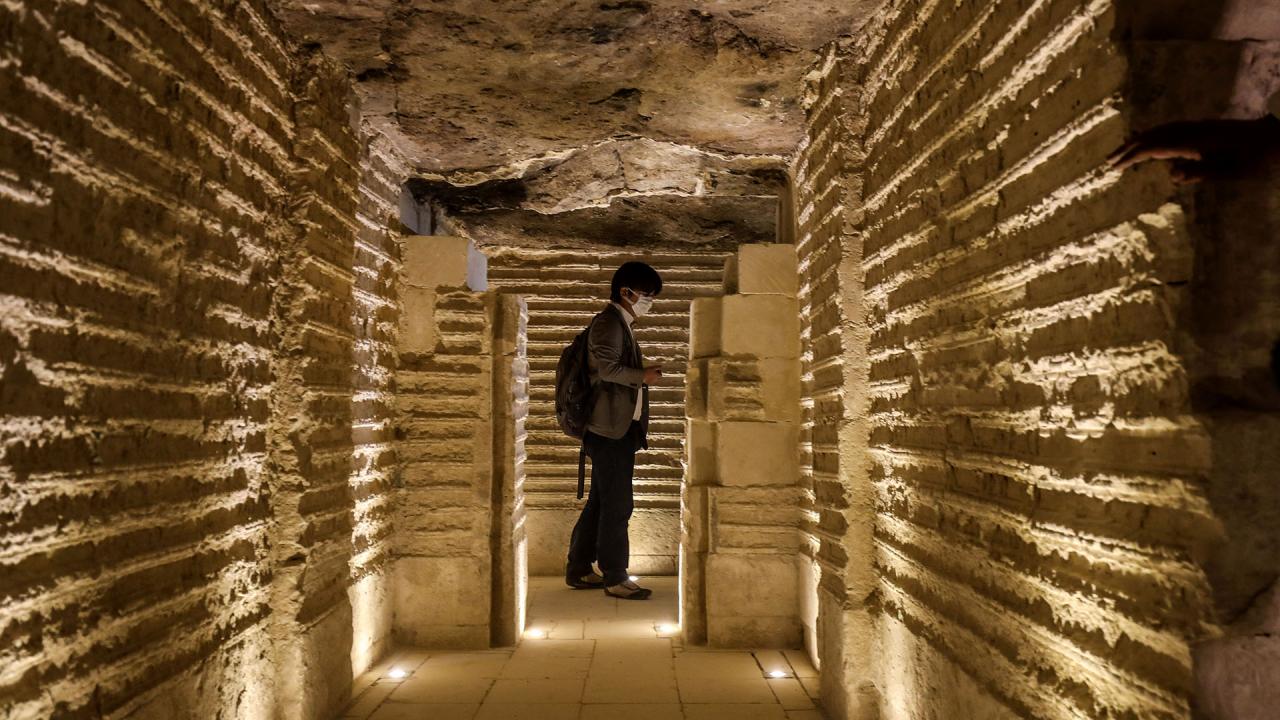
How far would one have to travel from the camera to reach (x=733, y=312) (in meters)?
4.97

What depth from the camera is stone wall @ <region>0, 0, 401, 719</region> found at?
202cm

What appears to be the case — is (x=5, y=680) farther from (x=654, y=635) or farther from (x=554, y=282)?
(x=554, y=282)

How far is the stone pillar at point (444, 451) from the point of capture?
4.95 meters

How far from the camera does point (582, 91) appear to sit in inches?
175

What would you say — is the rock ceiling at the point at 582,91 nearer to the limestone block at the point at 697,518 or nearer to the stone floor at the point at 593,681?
the limestone block at the point at 697,518

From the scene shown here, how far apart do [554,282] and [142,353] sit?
5.14m

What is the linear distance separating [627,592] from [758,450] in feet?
6.00

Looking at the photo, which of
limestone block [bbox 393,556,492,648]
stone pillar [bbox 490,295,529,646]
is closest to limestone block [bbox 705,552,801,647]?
stone pillar [bbox 490,295,529,646]

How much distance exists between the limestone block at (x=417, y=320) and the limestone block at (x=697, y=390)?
5.19 feet

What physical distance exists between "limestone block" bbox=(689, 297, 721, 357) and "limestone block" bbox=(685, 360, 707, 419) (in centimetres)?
8

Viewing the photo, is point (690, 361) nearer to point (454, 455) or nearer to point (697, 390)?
point (697, 390)

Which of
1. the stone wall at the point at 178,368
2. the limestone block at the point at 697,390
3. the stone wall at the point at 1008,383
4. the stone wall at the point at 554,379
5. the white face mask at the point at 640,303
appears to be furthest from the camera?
the stone wall at the point at 554,379

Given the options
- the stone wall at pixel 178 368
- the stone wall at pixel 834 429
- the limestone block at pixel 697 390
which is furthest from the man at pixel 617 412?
the stone wall at pixel 178 368

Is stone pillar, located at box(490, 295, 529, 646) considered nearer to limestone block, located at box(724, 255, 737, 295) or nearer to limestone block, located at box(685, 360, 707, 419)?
limestone block, located at box(685, 360, 707, 419)
